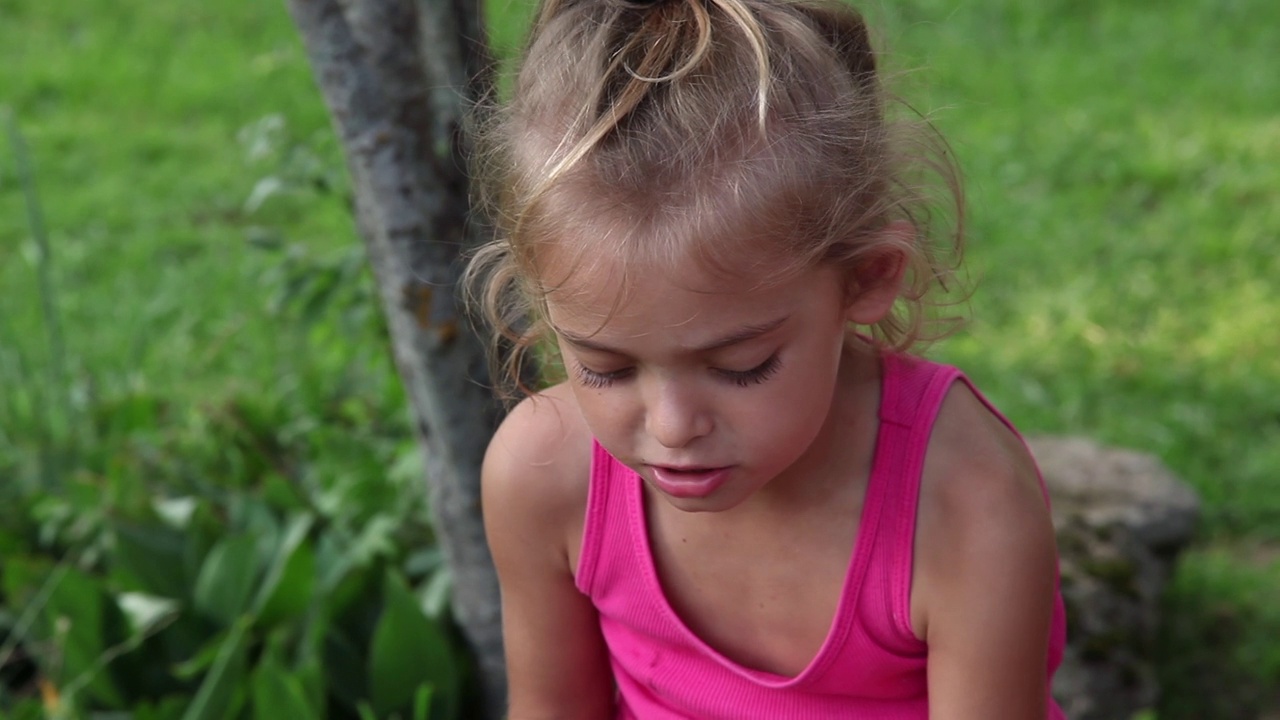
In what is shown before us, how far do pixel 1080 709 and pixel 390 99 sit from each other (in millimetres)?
1553

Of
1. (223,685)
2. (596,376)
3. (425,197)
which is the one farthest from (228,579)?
(596,376)

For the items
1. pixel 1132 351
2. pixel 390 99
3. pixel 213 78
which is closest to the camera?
pixel 390 99

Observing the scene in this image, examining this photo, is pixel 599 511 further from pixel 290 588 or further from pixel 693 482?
pixel 290 588

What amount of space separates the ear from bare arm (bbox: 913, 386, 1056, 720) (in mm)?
175

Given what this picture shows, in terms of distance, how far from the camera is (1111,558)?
8.94ft

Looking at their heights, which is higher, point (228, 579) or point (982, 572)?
point (982, 572)

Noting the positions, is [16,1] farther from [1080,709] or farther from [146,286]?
[1080,709]

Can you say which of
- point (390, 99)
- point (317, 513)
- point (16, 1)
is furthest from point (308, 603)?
point (16, 1)

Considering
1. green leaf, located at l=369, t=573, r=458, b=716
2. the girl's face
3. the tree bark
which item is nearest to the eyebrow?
the girl's face

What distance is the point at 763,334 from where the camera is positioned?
1456 millimetres

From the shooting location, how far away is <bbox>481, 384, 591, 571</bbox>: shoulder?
1835 millimetres

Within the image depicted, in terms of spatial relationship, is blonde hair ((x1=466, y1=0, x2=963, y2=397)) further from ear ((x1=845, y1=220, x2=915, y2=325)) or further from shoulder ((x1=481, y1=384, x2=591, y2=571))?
shoulder ((x1=481, y1=384, x2=591, y2=571))

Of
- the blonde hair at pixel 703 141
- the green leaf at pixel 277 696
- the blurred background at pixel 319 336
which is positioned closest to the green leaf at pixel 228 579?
the blurred background at pixel 319 336

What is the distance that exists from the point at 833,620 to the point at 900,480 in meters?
0.18
